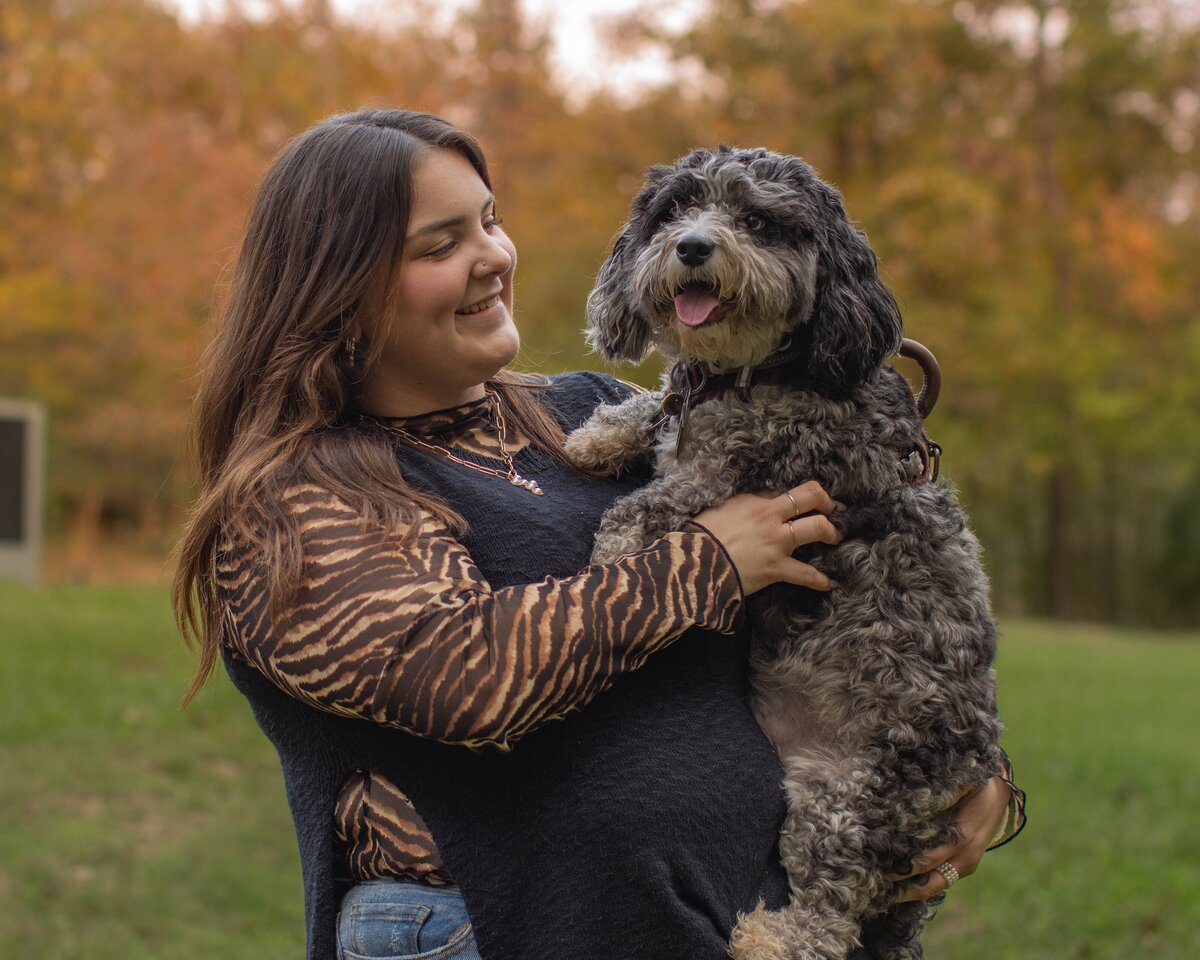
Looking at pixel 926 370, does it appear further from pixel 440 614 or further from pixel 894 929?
pixel 440 614

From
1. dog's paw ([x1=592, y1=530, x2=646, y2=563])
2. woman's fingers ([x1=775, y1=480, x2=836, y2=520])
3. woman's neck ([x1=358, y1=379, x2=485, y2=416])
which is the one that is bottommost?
dog's paw ([x1=592, y1=530, x2=646, y2=563])

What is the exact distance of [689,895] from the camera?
2.30 meters

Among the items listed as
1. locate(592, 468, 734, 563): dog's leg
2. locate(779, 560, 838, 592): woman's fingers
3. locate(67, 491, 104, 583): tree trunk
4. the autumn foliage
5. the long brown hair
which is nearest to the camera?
the long brown hair

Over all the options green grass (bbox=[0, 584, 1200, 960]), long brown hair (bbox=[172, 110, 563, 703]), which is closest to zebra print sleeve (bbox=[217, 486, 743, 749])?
long brown hair (bbox=[172, 110, 563, 703])

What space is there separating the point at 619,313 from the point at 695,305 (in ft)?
1.12

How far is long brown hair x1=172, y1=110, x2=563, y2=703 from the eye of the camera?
2.36m

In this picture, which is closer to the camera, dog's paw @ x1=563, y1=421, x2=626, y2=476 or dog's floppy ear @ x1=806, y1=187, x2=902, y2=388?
dog's floppy ear @ x1=806, y1=187, x2=902, y2=388

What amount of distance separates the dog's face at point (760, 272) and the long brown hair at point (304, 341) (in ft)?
1.85

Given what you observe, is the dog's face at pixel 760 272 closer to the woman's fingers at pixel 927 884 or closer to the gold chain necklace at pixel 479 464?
the gold chain necklace at pixel 479 464

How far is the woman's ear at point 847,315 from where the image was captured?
Result: 2.79m

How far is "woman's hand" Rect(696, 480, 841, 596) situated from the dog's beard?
41cm

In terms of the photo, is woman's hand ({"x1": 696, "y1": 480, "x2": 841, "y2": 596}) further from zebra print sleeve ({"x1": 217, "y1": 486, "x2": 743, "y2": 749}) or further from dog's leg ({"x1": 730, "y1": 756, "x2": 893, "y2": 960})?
→ dog's leg ({"x1": 730, "y1": 756, "x2": 893, "y2": 960})

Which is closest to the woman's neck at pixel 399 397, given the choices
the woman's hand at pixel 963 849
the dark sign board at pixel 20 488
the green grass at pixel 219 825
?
the woman's hand at pixel 963 849

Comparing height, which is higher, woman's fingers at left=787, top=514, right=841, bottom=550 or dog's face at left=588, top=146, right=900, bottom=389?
dog's face at left=588, top=146, right=900, bottom=389
